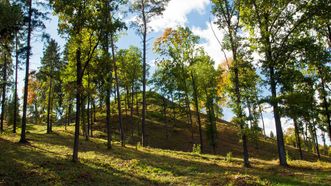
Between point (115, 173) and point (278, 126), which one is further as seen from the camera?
point (278, 126)

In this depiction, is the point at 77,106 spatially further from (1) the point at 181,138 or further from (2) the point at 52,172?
(1) the point at 181,138

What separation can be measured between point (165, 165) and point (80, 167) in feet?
19.6

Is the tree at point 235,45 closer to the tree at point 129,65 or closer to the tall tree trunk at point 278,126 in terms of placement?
the tall tree trunk at point 278,126

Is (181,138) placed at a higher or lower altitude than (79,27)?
lower

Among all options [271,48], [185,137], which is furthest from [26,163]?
[185,137]

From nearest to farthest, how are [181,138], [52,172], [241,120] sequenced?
1. [52,172]
2. [241,120]
3. [181,138]

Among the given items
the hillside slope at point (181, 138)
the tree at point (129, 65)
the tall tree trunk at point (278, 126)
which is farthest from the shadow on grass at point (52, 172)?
the hillside slope at point (181, 138)

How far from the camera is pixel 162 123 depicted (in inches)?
2584

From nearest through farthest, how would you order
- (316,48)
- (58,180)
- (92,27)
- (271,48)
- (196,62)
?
(58,180)
(92,27)
(316,48)
(271,48)
(196,62)

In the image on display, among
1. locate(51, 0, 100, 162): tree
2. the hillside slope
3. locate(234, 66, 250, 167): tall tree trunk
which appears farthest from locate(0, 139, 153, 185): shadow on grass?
the hillside slope

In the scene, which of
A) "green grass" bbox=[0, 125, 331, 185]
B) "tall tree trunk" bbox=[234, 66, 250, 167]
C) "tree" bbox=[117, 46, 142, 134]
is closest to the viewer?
"green grass" bbox=[0, 125, 331, 185]

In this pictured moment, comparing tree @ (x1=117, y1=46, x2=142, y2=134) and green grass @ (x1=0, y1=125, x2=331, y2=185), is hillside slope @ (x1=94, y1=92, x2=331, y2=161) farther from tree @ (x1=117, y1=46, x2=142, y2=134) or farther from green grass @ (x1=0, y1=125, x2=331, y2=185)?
green grass @ (x1=0, y1=125, x2=331, y2=185)

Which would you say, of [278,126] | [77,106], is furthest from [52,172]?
[278,126]

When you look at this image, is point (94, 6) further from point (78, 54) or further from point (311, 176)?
point (311, 176)
